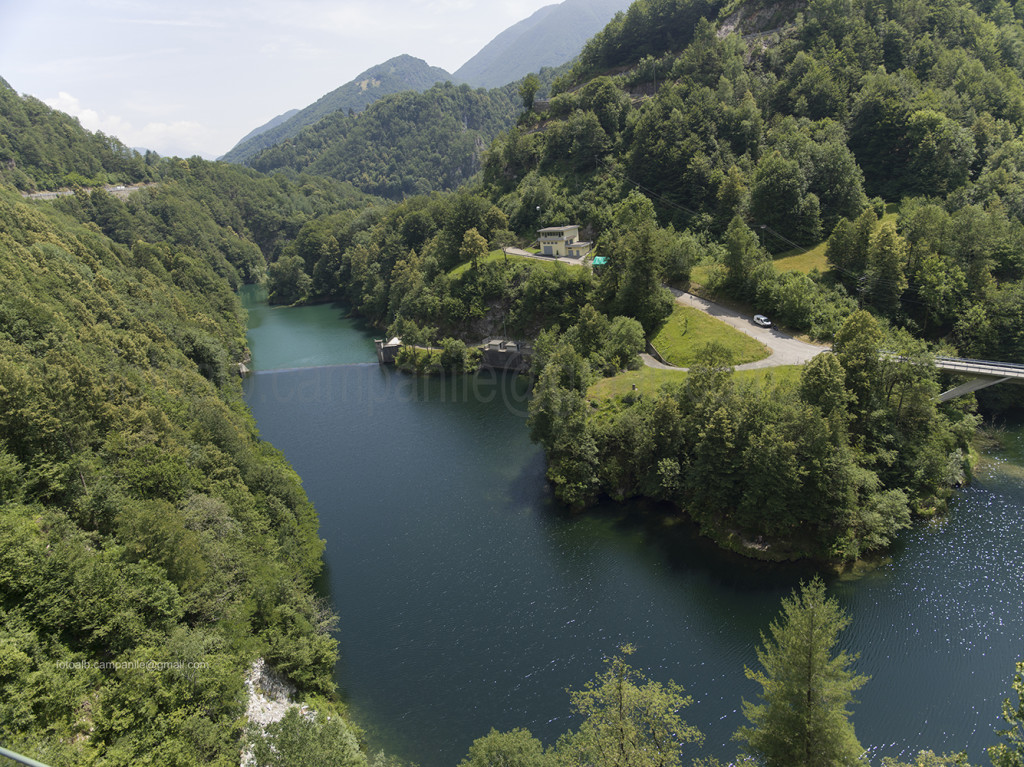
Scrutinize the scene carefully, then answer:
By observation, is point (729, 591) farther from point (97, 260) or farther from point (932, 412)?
point (97, 260)

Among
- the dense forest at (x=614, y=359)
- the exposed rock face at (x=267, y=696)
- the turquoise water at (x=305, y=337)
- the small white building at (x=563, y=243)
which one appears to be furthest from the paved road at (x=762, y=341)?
the turquoise water at (x=305, y=337)

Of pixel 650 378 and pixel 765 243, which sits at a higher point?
pixel 765 243

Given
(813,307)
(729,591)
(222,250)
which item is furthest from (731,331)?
(222,250)

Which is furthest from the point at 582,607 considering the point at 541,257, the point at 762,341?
the point at 541,257

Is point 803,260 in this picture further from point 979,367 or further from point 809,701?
point 809,701

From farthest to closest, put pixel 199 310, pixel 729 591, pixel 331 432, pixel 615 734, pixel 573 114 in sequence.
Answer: pixel 573 114
pixel 199 310
pixel 331 432
pixel 729 591
pixel 615 734

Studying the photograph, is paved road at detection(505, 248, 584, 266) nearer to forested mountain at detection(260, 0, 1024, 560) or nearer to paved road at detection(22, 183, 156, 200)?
forested mountain at detection(260, 0, 1024, 560)

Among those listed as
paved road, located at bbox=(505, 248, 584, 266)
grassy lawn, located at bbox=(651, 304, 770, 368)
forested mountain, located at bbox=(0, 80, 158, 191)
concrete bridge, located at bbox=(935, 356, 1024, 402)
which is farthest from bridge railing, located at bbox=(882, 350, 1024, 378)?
forested mountain, located at bbox=(0, 80, 158, 191)
